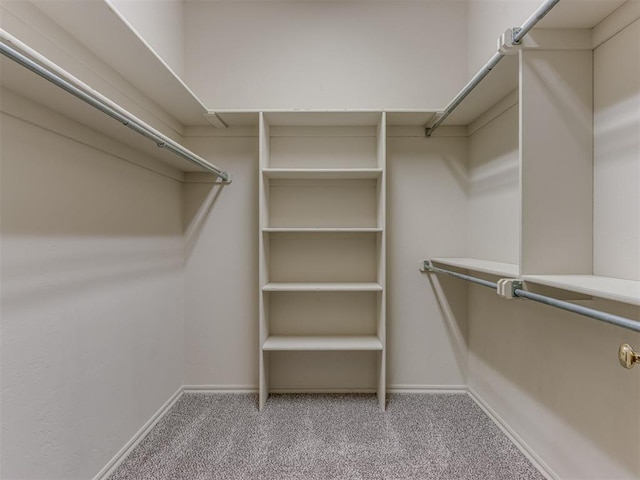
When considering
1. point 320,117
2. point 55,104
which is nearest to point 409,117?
point 320,117

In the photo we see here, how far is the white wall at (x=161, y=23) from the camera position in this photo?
5.24ft

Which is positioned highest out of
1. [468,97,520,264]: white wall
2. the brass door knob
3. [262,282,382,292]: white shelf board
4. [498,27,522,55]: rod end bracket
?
[498,27,522,55]: rod end bracket

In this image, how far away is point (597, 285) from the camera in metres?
0.91

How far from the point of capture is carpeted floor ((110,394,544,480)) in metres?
1.43

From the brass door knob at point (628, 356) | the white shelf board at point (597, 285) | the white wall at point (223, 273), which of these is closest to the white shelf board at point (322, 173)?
the white wall at point (223, 273)

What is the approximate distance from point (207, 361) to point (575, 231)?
7.26 ft

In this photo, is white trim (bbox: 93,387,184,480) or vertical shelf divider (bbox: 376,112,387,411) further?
vertical shelf divider (bbox: 376,112,387,411)

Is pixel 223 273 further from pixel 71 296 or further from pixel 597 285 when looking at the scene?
pixel 597 285

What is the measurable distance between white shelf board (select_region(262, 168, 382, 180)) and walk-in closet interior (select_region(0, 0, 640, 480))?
0.07 ft

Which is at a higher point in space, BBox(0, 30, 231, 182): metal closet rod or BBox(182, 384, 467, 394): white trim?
BBox(0, 30, 231, 182): metal closet rod

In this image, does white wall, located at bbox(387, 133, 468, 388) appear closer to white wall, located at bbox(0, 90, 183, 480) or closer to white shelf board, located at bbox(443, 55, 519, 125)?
white shelf board, located at bbox(443, 55, 519, 125)

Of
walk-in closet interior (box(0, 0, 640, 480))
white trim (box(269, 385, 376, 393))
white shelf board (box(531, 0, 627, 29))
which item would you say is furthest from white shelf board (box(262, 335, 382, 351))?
white shelf board (box(531, 0, 627, 29))

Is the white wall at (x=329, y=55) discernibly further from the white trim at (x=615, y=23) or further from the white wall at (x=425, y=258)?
the white trim at (x=615, y=23)

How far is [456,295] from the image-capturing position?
217 centimetres
